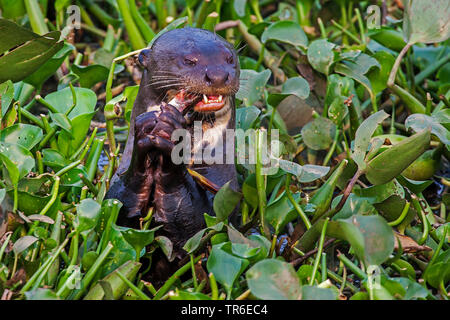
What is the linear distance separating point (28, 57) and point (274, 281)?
124 centimetres

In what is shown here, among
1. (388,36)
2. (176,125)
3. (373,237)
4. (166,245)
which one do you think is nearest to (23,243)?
(166,245)

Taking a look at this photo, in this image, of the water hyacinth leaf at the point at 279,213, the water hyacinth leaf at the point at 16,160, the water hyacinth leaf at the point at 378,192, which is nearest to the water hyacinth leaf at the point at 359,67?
the water hyacinth leaf at the point at 378,192

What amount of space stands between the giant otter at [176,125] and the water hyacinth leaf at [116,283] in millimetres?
254

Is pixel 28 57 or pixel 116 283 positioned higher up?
pixel 28 57

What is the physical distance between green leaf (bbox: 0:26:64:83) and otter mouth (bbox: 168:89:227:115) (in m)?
0.50

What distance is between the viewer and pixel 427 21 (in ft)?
8.84

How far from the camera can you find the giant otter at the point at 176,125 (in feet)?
7.19

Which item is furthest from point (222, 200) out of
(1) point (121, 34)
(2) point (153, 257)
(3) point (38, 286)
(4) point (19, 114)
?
(1) point (121, 34)

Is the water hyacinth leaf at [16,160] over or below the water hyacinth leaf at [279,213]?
over

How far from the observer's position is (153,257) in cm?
236

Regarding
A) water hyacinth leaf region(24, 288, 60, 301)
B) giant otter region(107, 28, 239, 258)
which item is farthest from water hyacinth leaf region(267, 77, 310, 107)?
water hyacinth leaf region(24, 288, 60, 301)

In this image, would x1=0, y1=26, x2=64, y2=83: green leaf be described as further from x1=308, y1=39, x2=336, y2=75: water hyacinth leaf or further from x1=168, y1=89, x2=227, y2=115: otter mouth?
x1=308, y1=39, x2=336, y2=75: water hyacinth leaf

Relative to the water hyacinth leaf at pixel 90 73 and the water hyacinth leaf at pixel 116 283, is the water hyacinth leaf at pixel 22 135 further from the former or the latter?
the water hyacinth leaf at pixel 116 283

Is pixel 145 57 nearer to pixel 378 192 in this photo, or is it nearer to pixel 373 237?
pixel 378 192
